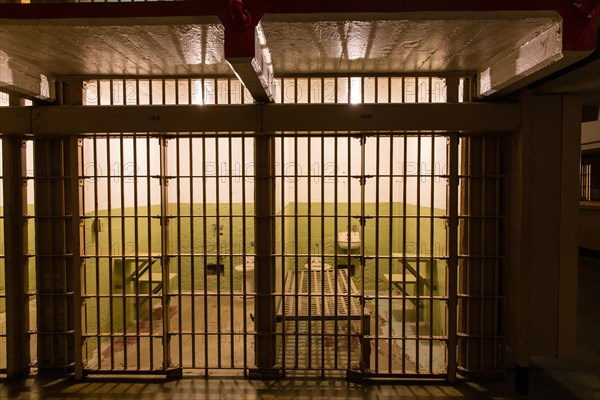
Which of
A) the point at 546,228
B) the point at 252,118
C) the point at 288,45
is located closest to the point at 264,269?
the point at 252,118

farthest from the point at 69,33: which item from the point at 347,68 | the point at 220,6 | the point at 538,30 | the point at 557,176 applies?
the point at 557,176

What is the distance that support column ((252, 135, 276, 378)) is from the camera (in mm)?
4086

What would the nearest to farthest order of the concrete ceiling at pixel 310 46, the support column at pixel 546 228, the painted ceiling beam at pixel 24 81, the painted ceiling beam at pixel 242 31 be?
the painted ceiling beam at pixel 242 31 < the concrete ceiling at pixel 310 46 < the painted ceiling beam at pixel 24 81 < the support column at pixel 546 228

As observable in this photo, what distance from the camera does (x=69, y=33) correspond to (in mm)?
2840

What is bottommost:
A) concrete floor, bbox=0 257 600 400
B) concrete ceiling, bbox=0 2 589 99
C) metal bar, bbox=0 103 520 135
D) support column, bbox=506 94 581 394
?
concrete floor, bbox=0 257 600 400

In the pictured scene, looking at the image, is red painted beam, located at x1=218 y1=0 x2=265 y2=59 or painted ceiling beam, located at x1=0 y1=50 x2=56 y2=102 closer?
red painted beam, located at x1=218 y1=0 x2=265 y2=59

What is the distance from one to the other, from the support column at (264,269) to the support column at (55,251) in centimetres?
213

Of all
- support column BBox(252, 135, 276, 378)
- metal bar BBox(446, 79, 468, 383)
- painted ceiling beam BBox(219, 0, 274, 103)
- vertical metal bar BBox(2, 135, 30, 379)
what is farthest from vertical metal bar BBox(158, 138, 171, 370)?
metal bar BBox(446, 79, 468, 383)

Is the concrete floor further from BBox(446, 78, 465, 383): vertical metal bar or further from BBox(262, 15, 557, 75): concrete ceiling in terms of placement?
BBox(262, 15, 557, 75): concrete ceiling

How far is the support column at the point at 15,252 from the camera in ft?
13.2

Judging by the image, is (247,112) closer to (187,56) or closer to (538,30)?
(187,56)

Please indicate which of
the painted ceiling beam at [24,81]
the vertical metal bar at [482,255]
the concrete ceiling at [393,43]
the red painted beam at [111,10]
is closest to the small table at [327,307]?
the vertical metal bar at [482,255]

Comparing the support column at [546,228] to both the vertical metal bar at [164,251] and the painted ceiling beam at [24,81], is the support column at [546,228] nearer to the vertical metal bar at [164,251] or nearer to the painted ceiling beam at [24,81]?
the vertical metal bar at [164,251]

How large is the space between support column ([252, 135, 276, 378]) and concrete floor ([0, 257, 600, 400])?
1.02 feet
